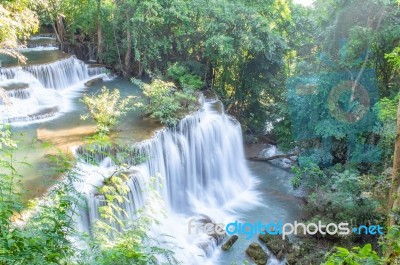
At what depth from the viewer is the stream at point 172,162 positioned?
779 centimetres

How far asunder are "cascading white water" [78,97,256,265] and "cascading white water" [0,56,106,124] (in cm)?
373

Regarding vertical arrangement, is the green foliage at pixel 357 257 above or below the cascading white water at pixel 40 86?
below

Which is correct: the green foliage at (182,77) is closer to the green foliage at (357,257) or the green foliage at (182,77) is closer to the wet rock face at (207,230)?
the wet rock face at (207,230)

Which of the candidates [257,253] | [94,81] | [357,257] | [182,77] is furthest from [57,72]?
[357,257]

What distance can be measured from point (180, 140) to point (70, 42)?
893cm

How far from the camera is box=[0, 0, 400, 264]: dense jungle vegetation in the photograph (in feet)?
26.0

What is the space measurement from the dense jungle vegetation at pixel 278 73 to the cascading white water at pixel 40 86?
143 cm

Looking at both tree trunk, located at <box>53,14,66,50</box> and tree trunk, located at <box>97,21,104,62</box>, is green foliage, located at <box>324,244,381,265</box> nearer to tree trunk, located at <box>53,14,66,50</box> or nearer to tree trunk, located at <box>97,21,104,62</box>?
tree trunk, located at <box>97,21,104,62</box>

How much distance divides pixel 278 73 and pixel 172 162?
20.1 ft

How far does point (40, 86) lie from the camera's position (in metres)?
12.2

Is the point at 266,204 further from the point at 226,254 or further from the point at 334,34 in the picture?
the point at 334,34

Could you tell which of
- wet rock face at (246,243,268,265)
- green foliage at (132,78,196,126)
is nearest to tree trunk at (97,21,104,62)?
green foliage at (132,78,196,126)

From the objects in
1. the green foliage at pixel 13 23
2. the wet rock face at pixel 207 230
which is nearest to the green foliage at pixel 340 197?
the wet rock face at pixel 207 230

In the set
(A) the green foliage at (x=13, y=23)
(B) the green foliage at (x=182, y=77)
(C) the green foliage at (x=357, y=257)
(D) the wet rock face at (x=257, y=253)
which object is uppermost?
(A) the green foliage at (x=13, y=23)
